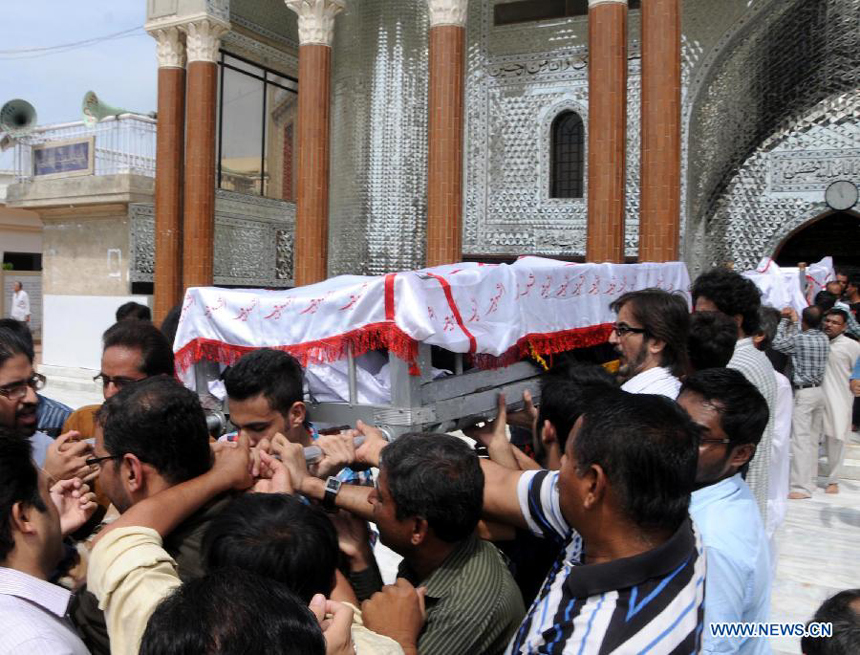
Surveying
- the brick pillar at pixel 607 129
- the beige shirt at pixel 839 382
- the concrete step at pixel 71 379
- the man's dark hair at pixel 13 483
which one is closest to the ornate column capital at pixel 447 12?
the brick pillar at pixel 607 129

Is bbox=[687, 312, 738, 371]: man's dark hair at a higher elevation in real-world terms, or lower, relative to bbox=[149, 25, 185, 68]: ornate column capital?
lower

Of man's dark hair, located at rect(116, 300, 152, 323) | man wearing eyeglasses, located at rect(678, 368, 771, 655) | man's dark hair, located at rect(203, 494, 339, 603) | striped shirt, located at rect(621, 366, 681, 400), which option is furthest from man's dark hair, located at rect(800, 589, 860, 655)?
man's dark hair, located at rect(116, 300, 152, 323)

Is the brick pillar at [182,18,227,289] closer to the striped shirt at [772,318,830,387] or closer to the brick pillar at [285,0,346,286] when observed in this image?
the brick pillar at [285,0,346,286]

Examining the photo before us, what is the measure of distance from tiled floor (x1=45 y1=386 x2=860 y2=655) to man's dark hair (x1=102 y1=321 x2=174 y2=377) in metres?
2.41

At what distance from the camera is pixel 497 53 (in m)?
13.7

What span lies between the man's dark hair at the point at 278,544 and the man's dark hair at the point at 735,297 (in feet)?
8.77

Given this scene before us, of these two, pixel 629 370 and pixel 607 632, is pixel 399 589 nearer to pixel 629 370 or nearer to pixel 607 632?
pixel 607 632

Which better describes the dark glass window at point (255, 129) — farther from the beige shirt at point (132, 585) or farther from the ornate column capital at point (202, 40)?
the beige shirt at point (132, 585)

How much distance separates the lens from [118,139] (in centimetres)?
1350

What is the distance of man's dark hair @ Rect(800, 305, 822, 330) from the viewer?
20.0 ft

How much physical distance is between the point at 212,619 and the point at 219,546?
0.46 meters

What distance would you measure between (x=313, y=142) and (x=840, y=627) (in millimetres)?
11134

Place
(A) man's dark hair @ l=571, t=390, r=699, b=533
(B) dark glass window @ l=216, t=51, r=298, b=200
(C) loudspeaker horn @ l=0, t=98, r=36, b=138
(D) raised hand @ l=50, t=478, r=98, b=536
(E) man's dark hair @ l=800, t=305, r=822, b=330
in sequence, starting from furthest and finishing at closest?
(C) loudspeaker horn @ l=0, t=98, r=36, b=138
(B) dark glass window @ l=216, t=51, r=298, b=200
(E) man's dark hair @ l=800, t=305, r=822, b=330
(D) raised hand @ l=50, t=478, r=98, b=536
(A) man's dark hair @ l=571, t=390, r=699, b=533

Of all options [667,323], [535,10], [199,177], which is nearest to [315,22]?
[199,177]
